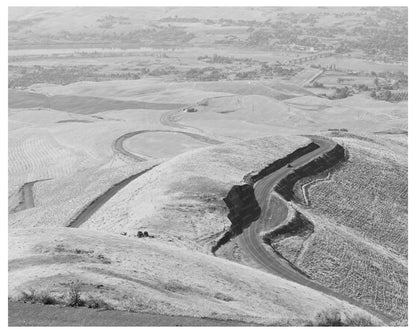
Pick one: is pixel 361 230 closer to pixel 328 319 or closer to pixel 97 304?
pixel 328 319

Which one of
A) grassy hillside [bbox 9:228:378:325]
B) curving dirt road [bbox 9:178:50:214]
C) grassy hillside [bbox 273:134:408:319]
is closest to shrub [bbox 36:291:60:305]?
grassy hillside [bbox 9:228:378:325]

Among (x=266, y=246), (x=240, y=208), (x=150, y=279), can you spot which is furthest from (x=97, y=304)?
(x=240, y=208)


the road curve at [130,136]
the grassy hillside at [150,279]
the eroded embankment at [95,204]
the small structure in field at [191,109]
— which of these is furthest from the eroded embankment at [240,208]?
the small structure in field at [191,109]

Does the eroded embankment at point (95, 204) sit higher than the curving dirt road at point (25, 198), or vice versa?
the eroded embankment at point (95, 204)

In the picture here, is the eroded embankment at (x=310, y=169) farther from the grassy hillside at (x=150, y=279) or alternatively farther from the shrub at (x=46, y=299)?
the shrub at (x=46, y=299)

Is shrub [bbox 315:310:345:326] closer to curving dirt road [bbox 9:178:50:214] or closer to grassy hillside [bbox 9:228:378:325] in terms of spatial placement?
grassy hillside [bbox 9:228:378:325]

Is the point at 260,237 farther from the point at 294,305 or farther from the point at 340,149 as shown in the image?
the point at 340,149
